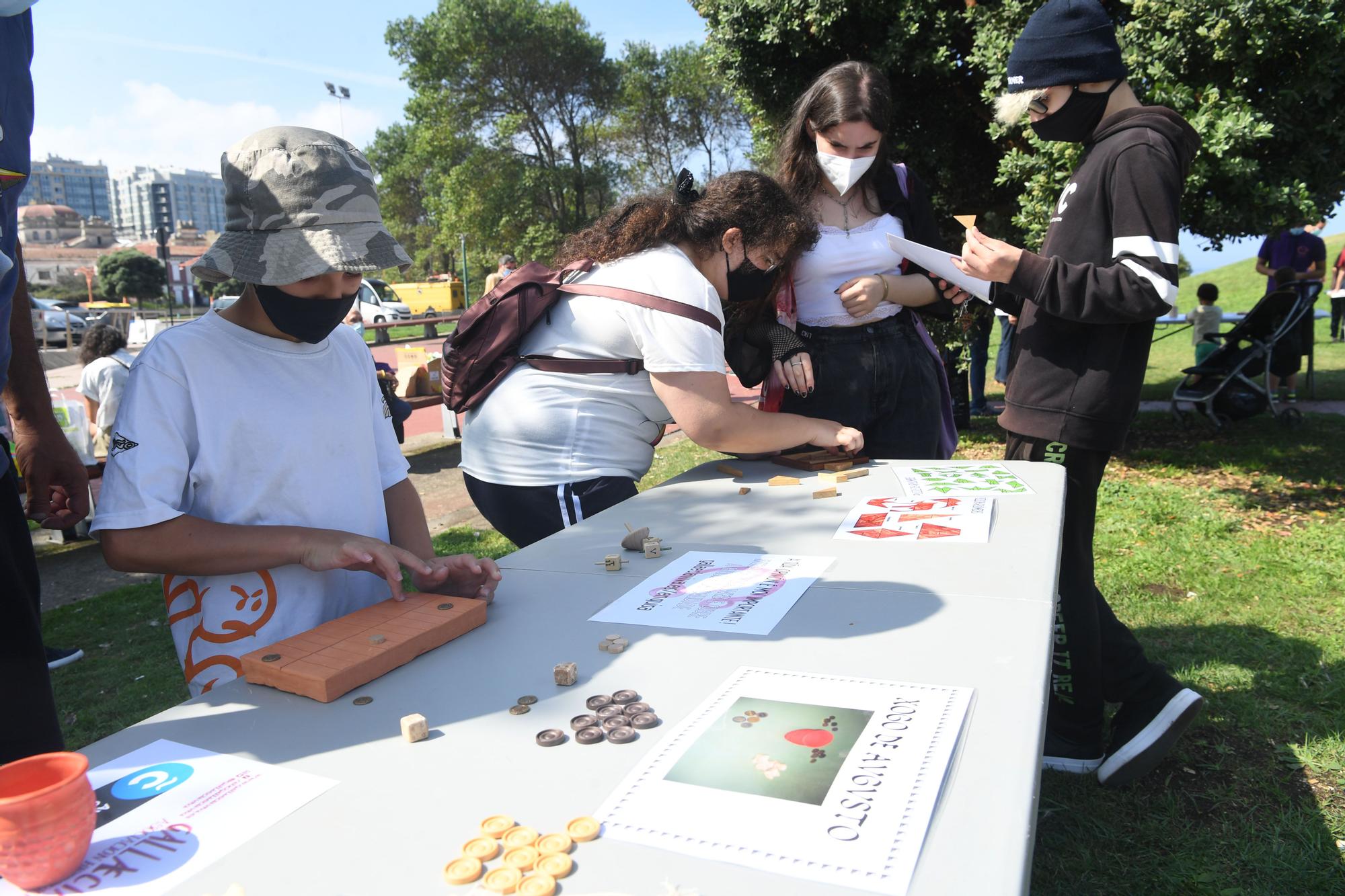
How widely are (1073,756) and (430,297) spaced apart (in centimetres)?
3272

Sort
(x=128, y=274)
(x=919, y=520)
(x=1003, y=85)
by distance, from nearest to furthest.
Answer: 1. (x=919, y=520)
2. (x=1003, y=85)
3. (x=128, y=274)

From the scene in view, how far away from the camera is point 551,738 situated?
114 centimetres

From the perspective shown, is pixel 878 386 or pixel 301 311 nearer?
pixel 301 311

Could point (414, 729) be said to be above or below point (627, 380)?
below

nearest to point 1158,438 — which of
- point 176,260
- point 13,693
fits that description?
point 13,693

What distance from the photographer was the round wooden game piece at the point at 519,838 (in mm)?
925

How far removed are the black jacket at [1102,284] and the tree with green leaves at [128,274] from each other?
55.2m

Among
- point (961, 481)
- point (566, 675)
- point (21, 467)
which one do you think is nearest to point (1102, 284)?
point (961, 481)

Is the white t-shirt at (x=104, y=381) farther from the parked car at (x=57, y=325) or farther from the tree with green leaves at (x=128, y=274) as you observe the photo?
the tree with green leaves at (x=128, y=274)

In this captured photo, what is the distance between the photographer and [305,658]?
1.35 meters

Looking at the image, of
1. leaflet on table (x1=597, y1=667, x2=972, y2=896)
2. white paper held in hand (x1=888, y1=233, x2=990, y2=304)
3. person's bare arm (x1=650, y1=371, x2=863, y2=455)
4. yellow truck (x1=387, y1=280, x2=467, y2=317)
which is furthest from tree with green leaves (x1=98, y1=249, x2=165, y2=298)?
leaflet on table (x1=597, y1=667, x2=972, y2=896)

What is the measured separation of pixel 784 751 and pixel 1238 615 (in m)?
3.44

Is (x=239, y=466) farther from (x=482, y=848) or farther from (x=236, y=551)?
(x=482, y=848)

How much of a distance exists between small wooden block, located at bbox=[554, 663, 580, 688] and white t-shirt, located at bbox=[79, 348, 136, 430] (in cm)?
643
